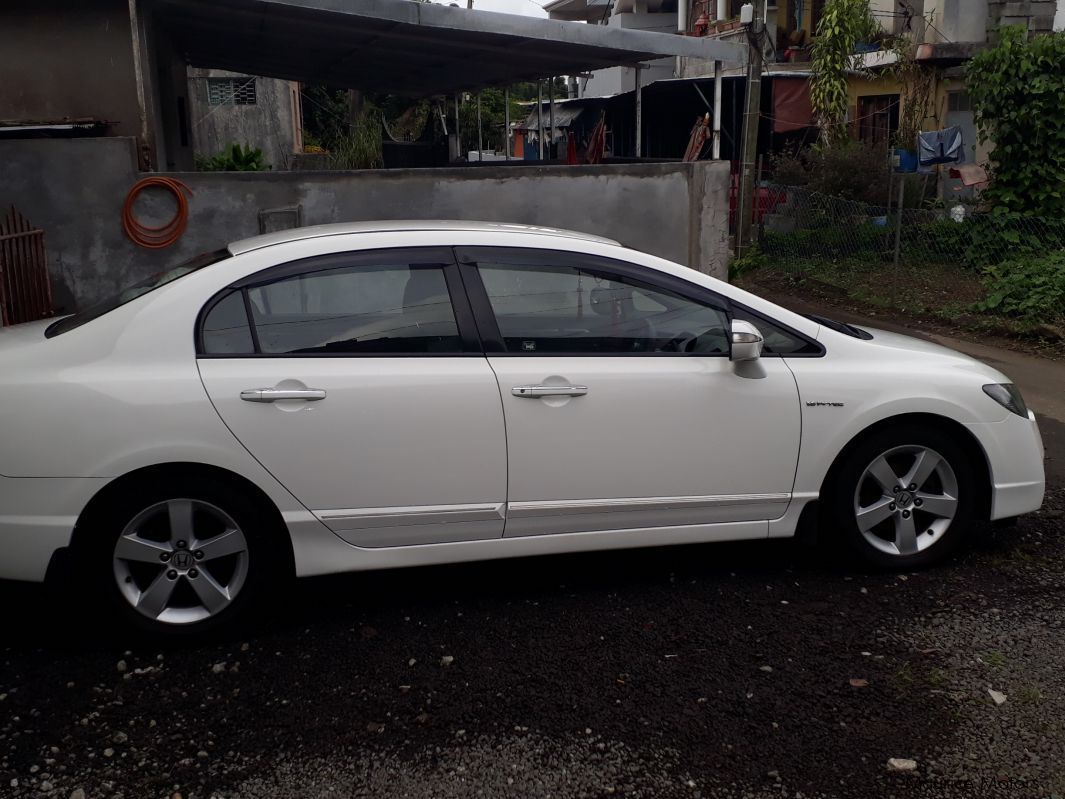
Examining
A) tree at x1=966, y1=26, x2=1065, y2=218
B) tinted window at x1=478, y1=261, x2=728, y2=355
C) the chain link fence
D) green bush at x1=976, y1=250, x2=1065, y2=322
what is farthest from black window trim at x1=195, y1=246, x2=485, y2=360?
tree at x1=966, y1=26, x2=1065, y2=218

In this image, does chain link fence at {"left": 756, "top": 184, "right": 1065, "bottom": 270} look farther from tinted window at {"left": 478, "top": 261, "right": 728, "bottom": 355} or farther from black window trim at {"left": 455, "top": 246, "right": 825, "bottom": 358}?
tinted window at {"left": 478, "top": 261, "right": 728, "bottom": 355}

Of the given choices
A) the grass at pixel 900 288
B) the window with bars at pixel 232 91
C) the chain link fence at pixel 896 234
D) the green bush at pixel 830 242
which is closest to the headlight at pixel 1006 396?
the grass at pixel 900 288

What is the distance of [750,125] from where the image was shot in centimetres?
1691

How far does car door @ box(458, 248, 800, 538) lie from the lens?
14.7 ft

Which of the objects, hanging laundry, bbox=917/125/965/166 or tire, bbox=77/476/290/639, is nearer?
tire, bbox=77/476/290/639

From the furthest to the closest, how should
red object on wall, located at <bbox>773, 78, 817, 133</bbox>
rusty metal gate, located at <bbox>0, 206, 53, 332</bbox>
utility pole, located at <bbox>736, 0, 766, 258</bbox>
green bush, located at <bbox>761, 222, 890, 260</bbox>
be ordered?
1. red object on wall, located at <bbox>773, 78, 817, 133</bbox>
2. utility pole, located at <bbox>736, 0, 766, 258</bbox>
3. green bush, located at <bbox>761, 222, 890, 260</bbox>
4. rusty metal gate, located at <bbox>0, 206, 53, 332</bbox>

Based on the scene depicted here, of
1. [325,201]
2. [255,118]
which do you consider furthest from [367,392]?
[255,118]

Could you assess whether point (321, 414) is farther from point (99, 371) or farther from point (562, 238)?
point (562, 238)

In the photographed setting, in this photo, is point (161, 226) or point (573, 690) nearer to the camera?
point (573, 690)

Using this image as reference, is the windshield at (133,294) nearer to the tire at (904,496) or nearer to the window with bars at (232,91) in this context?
the tire at (904,496)

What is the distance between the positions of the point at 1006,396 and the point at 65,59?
Result: 29.5ft

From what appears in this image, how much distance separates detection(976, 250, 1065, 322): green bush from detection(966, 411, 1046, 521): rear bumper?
278 inches

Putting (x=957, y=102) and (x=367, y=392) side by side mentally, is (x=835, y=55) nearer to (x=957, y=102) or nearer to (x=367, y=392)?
(x=957, y=102)

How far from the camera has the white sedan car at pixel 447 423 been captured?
13.5ft
